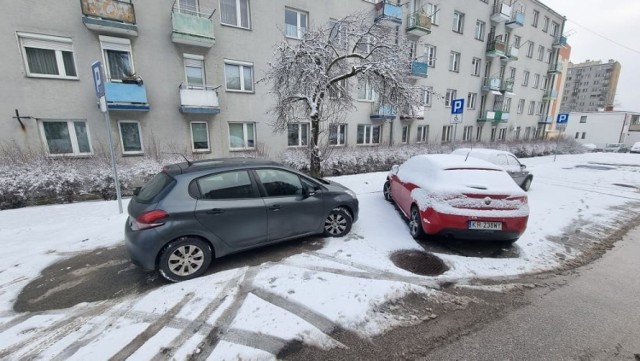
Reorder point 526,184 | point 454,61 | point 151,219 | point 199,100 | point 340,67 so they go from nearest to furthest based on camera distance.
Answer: point 151,219 < point 340,67 < point 526,184 < point 199,100 < point 454,61

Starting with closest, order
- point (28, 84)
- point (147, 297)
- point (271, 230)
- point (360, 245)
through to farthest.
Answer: point (147, 297) < point (271, 230) < point (360, 245) < point (28, 84)

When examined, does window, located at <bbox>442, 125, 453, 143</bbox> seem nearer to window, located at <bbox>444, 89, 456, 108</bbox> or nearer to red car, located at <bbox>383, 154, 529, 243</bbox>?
window, located at <bbox>444, 89, 456, 108</bbox>

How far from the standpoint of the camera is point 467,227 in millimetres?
4160

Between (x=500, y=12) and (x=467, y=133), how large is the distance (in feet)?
32.9

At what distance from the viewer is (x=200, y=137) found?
12.3m

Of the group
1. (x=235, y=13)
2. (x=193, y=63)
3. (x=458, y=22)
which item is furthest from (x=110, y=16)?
(x=458, y=22)

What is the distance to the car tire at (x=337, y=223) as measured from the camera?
4.82 m

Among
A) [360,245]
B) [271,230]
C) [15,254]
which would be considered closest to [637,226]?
[360,245]

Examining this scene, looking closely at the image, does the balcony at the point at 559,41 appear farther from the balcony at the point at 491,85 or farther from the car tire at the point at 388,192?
the car tire at the point at 388,192

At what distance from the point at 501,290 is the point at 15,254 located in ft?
24.6

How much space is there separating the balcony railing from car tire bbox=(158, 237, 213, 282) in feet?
99.6

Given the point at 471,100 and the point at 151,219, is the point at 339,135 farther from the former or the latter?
the point at 471,100

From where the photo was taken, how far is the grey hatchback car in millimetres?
3336

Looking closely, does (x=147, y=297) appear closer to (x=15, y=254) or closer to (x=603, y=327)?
(x=15, y=254)
